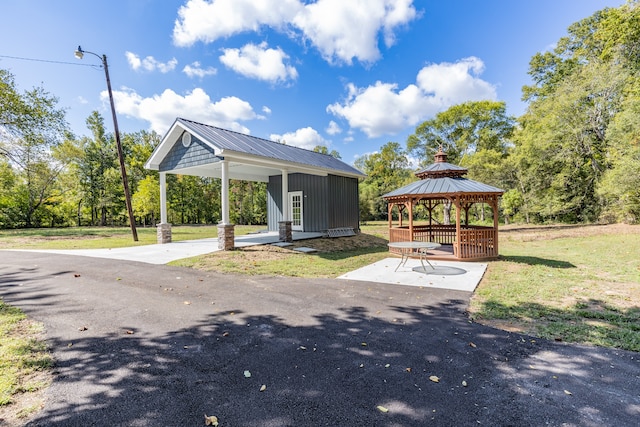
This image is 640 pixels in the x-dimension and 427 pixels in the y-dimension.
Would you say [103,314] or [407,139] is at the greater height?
[407,139]

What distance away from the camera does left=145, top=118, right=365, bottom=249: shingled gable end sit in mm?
10727

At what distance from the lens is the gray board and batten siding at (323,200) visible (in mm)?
14625

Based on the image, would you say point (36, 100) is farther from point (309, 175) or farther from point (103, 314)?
point (103, 314)

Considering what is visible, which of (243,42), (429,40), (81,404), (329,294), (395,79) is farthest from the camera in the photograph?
(395,79)

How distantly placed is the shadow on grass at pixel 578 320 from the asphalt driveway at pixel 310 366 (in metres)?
0.30

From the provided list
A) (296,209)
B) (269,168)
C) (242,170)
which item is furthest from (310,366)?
(296,209)

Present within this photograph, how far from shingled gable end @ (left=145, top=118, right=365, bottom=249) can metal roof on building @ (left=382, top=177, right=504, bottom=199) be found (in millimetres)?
4865

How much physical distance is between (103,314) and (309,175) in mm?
11426

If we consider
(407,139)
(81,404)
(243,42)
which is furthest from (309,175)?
(407,139)

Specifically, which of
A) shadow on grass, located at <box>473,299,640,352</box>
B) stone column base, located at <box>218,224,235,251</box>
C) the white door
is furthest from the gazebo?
stone column base, located at <box>218,224,235,251</box>

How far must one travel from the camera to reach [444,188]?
9234mm

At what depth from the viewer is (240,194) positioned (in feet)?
106

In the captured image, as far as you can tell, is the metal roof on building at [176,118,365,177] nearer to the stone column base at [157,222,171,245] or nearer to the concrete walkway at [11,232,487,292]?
the concrete walkway at [11,232,487,292]

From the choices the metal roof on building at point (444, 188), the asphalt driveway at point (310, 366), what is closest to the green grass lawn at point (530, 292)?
the asphalt driveway at point (310, 366)
